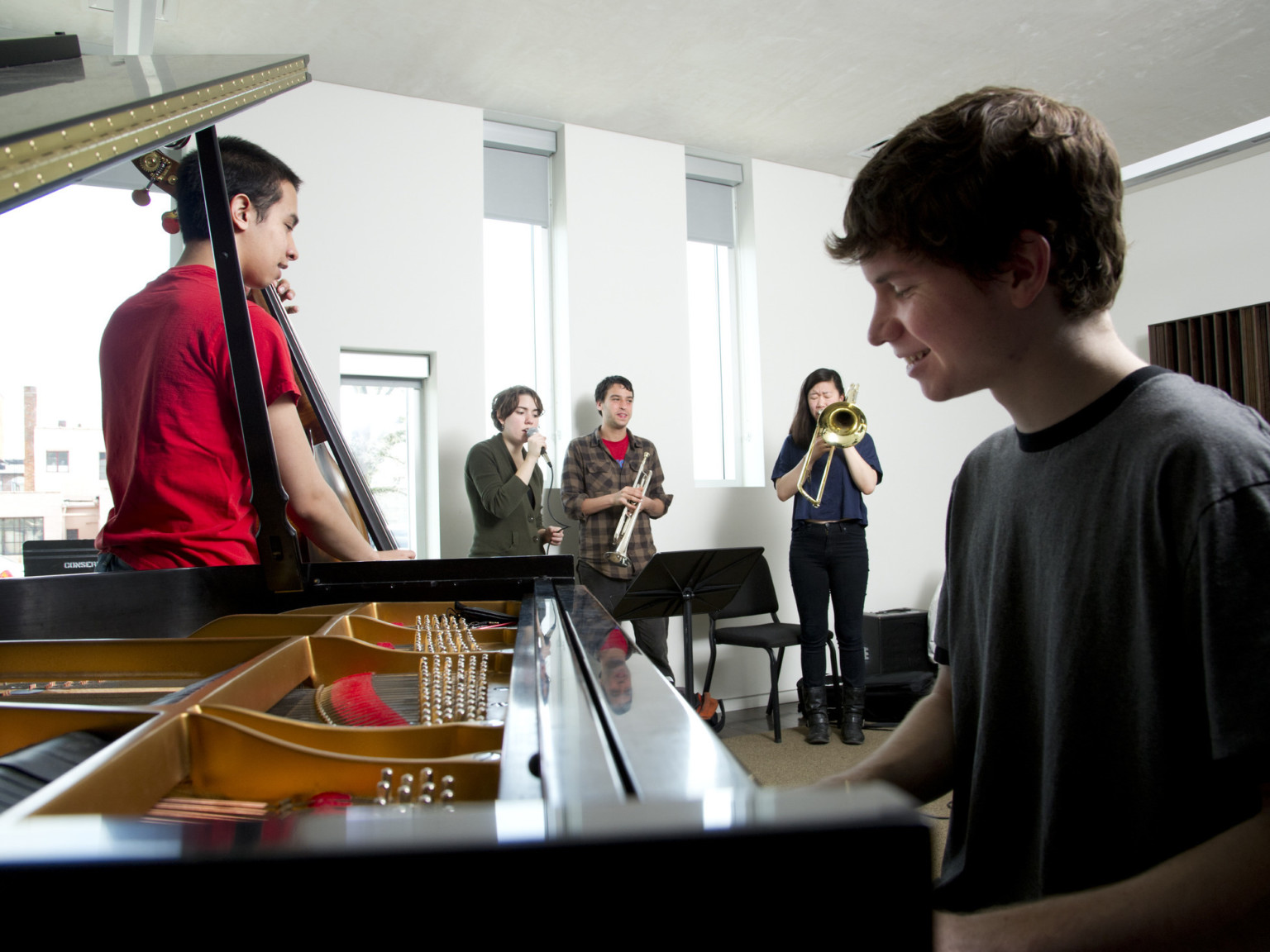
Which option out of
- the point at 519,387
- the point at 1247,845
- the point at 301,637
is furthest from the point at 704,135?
the point at 1247,845

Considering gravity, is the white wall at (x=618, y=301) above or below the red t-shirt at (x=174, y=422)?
above

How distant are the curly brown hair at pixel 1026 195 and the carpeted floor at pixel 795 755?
9.06ft

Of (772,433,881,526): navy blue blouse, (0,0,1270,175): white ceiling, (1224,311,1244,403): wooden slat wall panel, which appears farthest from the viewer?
(1224,311,1244,403): wooden slat wall panel

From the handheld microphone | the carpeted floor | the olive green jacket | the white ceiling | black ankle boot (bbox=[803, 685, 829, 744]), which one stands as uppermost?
the white ceiling

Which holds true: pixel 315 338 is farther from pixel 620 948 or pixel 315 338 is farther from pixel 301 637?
pixel 620 948

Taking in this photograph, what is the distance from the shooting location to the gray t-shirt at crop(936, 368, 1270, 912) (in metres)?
0.71

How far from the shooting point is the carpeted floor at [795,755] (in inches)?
140

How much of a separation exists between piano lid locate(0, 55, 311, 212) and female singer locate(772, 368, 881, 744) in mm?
3517

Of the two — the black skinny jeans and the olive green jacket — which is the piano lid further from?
the black skinny jeans

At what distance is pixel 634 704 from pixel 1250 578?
0.53 m

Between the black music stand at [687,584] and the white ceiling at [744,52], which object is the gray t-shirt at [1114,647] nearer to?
the black music stand at [687,584]

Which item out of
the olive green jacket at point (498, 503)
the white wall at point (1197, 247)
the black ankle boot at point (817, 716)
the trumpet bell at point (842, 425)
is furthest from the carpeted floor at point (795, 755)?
the white wall at point (1197, 247)

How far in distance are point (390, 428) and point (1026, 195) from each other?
3790 mm

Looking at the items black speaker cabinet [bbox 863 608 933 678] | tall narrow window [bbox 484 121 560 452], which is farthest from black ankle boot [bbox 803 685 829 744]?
tall narrow window [bbox 484 121 560 452]
